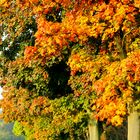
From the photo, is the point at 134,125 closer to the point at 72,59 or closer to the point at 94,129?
the point at 72,59

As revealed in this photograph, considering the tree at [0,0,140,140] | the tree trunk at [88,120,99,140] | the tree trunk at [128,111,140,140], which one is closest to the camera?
the tree at [0,0,140,140]

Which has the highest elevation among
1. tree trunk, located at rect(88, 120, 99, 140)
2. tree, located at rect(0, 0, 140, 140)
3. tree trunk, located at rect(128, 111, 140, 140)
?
tree, located at rect(0, 0, 140, 140)

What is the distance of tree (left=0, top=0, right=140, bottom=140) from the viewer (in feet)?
62.1

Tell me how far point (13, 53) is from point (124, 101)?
11.1m

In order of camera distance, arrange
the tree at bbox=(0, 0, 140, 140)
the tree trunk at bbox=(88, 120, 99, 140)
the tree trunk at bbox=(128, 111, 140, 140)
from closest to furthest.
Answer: the tree at bbox=(0, 0, 140, 140)
the tree trunk at bbox=(128, 111, 140, 140)
the tree trunk at bbox=(88, 120, 99, 140)

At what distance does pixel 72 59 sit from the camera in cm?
2233

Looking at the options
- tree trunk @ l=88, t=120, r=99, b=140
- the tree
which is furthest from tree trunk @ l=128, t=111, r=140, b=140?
tree trunk @ l=88, t=120, r=99, b=140

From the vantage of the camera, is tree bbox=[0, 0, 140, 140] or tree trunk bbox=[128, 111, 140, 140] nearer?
tree bbox=[0, 0, 140, 140]

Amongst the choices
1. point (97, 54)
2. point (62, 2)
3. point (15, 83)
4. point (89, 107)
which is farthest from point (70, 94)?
point (62, 2)

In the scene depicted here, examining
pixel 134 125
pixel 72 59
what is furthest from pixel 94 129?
pixel 134 125

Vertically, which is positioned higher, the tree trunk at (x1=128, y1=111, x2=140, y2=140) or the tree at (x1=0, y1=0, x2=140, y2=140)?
the tree at (x1=0, y1=0, x2=140, y2=140)

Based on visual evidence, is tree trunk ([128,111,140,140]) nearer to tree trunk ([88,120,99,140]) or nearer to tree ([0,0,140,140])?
tree ([0,0,140,140])

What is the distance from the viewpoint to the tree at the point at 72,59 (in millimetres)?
18922

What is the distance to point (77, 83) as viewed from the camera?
A: 25250 mm
